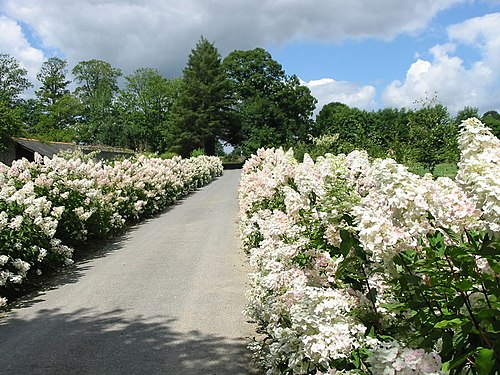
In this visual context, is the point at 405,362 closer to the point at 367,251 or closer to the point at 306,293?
the point at 367,251

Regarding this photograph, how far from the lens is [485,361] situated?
1.66m

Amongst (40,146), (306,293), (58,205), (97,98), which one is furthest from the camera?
(97,98)

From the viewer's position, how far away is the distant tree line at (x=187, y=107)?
58688mm

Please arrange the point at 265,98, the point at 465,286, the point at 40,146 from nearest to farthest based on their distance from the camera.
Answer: the point at 465,286 → the point at 40,146 → the point at 265,98

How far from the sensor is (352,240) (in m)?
2.48

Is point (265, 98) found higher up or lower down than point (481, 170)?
higher up

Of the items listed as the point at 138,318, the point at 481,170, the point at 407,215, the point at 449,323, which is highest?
the point at 481,170

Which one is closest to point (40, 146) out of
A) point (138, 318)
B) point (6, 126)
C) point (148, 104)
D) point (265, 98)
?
point (6, 126)

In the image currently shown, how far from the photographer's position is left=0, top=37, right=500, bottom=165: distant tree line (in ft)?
193

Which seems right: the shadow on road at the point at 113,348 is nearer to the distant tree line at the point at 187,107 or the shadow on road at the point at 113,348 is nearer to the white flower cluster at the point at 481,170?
the white flower cluster at the point at 481,170

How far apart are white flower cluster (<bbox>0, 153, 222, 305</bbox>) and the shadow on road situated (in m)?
1.52

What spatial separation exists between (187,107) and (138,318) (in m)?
55.9

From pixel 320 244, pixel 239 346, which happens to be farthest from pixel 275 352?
pixel 239 346

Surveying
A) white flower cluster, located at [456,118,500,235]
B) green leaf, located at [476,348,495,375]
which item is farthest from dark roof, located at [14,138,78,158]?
green leaf, located at [476,348,495,375]
